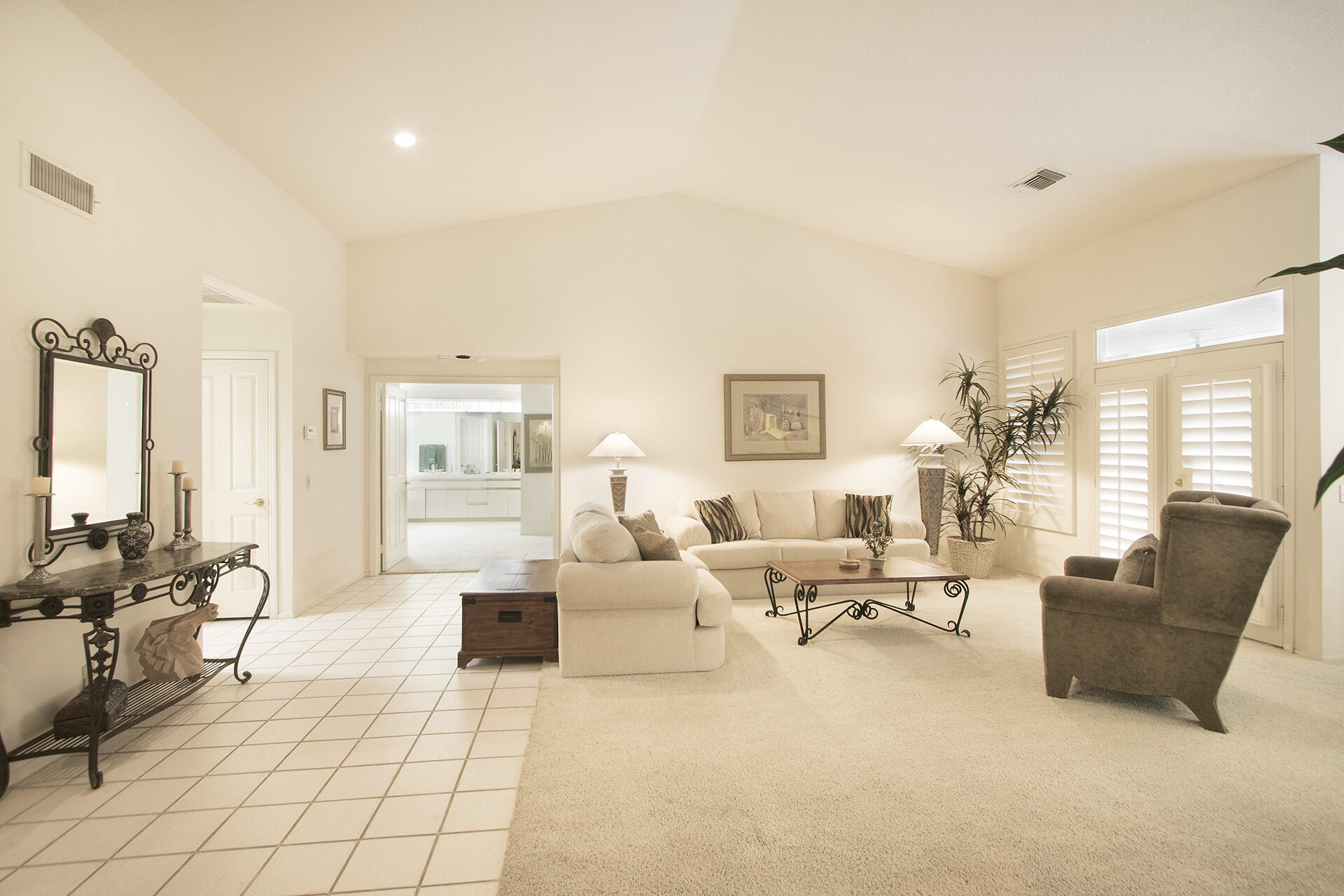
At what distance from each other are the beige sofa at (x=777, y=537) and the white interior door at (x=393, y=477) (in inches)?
112

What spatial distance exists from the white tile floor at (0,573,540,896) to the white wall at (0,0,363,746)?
479 millimetres

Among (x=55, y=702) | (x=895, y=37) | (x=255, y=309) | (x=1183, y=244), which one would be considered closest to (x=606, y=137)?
(x=895, y=37)

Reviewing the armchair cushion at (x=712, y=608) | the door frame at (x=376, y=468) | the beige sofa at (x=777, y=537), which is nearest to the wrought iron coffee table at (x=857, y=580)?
the beige sofa at (x=777, y=537)

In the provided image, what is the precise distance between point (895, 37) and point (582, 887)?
4095 mm

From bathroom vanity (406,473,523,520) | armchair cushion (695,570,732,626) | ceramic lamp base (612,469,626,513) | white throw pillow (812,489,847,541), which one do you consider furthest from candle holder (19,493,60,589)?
bathroom vanity (406,473,523,520)

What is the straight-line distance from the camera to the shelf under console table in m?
2.31

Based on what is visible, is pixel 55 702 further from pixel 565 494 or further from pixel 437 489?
pixel 437 489

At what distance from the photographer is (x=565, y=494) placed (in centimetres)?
590

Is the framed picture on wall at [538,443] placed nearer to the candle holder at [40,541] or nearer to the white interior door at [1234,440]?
the candle holder at [40,541]

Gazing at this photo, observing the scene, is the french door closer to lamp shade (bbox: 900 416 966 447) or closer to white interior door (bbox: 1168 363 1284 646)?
white interior door (bbox: 1168 363 1284 646)

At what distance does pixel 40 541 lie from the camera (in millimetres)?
2490

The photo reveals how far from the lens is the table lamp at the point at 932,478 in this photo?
582 centimetres

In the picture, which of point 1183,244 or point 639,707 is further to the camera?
point 1183,244

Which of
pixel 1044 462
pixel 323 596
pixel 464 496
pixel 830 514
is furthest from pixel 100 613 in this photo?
pixel 464 496
